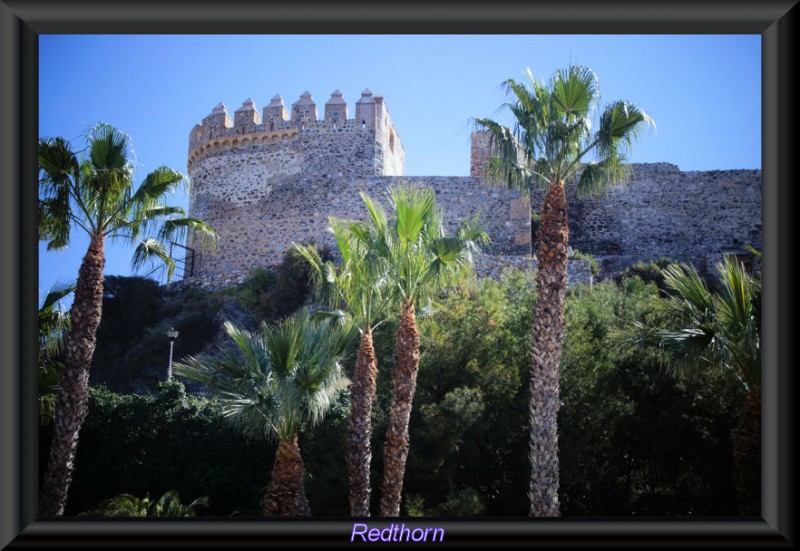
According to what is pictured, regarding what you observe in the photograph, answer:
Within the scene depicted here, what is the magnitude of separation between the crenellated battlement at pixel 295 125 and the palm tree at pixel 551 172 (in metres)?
13.9

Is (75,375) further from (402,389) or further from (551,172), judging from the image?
(551,172)

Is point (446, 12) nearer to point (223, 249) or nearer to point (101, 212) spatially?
point (101, 212)

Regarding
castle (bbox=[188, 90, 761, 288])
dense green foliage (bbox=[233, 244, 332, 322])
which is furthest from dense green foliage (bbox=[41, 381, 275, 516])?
castle (bbox=[188, 90, 761, 288])

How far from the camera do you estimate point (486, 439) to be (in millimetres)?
12648

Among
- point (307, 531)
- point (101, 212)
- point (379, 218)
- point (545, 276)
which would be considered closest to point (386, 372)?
point (379, 218)

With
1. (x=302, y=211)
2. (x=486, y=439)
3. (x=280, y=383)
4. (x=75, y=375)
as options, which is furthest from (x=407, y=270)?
(x=302, y=211)

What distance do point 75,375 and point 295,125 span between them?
15.9 meters

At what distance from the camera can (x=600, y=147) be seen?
397 inches

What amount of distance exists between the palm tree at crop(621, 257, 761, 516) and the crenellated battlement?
15092 mm

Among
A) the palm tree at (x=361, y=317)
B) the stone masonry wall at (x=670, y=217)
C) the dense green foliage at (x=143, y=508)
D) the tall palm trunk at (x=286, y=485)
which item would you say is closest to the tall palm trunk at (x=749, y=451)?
the palm tree at (x=361, y=317)

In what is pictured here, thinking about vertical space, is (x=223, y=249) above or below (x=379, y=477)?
above

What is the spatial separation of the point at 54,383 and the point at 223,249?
13746 millimetres

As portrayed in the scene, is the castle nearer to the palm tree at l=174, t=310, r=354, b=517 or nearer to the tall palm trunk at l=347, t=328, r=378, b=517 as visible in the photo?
the tall palm trunk at l=347, t=328, r=378, b=517

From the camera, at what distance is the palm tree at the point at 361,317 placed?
10609mm
